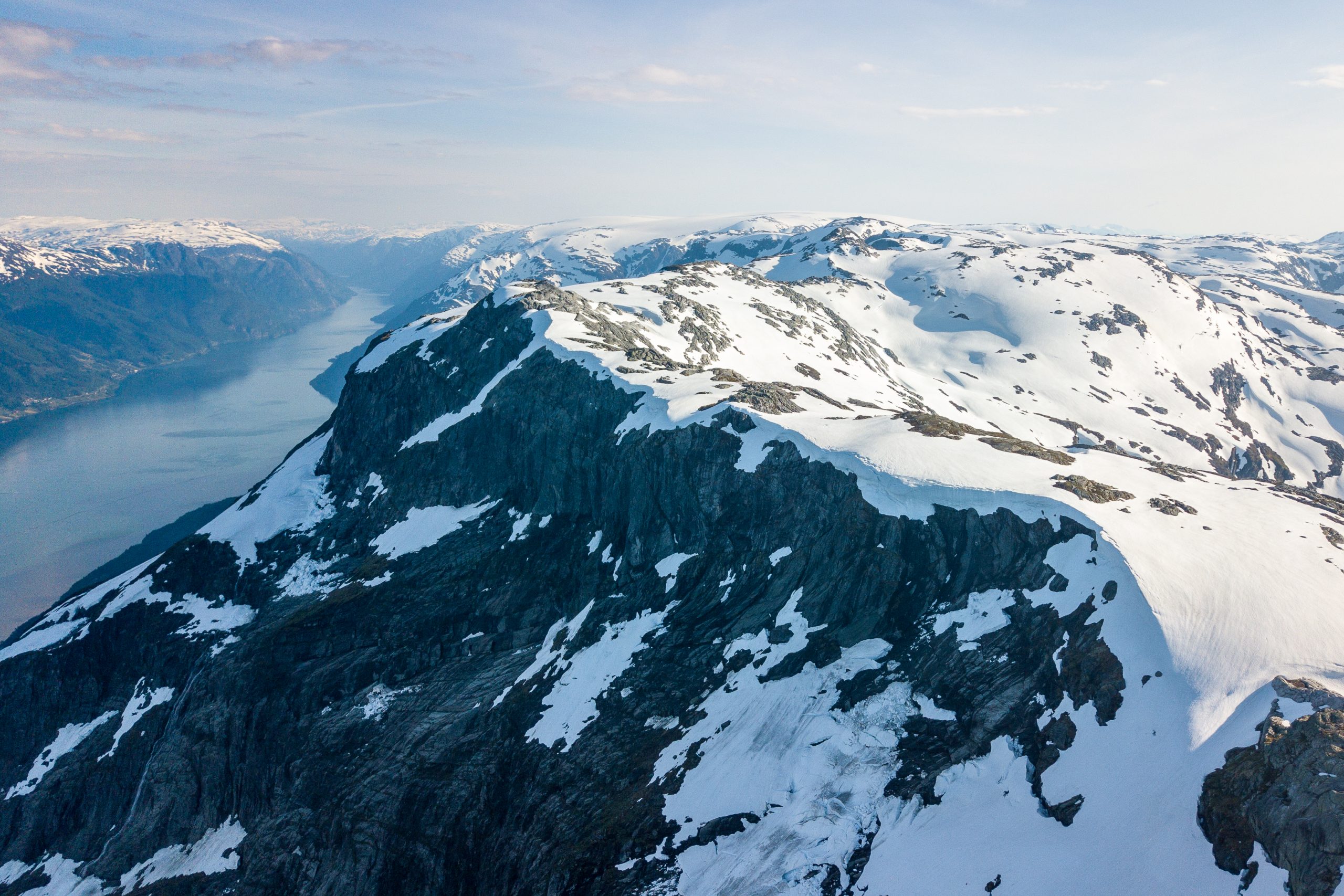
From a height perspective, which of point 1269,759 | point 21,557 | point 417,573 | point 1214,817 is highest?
point 1269,759

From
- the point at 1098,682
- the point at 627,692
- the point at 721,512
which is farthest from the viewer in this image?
the point at 721,512

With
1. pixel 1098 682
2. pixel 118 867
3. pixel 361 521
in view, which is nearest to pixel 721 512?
pixel 1098 682

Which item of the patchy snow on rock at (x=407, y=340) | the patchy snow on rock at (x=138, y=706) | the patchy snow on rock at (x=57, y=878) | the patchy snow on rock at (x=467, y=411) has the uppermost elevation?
the patchy snow on rock at (x=407, y=340)

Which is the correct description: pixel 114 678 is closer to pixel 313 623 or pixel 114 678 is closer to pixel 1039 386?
pixel 313 623

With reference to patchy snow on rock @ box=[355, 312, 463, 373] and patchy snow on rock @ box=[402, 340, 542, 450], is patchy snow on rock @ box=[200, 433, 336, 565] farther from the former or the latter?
patchy snow on rock @ box=[402, 340, 542, 450]

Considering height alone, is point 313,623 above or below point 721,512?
below

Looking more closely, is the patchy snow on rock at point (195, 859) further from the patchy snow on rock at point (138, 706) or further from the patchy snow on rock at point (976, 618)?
the patchy snow on rock at point (976, 618)

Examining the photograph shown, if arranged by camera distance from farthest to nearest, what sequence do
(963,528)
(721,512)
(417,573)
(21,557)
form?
(21,557) < (417,573) < (721,512) < (963,528)

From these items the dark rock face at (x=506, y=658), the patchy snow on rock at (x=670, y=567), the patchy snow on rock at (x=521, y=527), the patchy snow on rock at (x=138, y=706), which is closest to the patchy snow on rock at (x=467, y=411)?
the dark rock face at (x=506, y=658)
